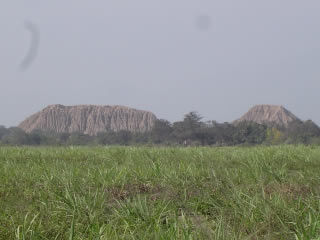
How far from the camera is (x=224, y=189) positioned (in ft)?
16.4

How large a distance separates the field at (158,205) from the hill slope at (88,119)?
17443 cm

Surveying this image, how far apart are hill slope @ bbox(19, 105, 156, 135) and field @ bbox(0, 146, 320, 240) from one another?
174 m

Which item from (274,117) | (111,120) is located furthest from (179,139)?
(274,117)

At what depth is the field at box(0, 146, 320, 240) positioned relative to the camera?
3467 millimetres

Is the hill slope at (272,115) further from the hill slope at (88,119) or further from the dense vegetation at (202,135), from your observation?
the dense vegetation at (202,135)

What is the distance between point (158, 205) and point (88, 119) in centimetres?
18568

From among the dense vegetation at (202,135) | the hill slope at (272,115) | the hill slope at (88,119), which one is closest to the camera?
the dense vegetation at (202,135)

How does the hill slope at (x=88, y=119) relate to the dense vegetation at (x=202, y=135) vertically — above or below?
above

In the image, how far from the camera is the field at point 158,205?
11.4 ft

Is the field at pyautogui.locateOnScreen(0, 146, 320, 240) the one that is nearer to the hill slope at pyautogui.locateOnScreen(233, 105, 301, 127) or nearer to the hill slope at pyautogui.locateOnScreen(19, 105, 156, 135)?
the hill slope at pyautogui.locateOnScreen(19, 105, 156, 135)

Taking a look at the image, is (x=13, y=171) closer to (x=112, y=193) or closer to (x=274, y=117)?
(x=112, y=193)

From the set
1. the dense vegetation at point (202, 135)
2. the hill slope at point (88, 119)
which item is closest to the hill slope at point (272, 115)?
the hill slope at point (88, 119)

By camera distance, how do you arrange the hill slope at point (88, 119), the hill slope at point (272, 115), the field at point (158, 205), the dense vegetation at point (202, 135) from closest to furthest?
1. the field at point (158, 205)
2. the dense vegetation at point (202, 135)
3. the hill slope at point (88, 119)
4. the hill slope at point (272, 115)

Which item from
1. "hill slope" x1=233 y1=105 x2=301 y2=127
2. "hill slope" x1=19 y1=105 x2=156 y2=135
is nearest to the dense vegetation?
"hill slope" x1=19 y1=105 x2=156 y2=135
